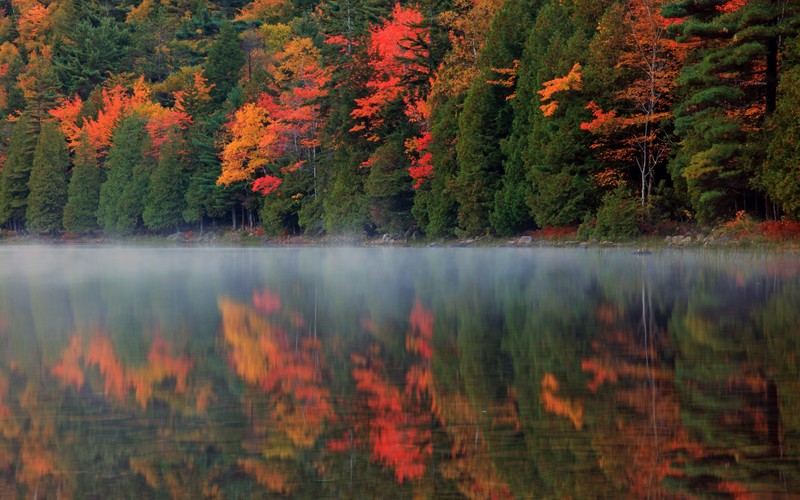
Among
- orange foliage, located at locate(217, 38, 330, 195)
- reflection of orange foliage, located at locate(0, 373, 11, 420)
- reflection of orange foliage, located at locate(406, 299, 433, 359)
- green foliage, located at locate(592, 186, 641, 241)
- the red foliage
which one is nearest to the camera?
reflection of orange foliage, located at locate(0, 373, 11, 420)

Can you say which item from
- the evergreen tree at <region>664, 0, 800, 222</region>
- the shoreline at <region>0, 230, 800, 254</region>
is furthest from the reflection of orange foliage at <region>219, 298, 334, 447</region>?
the evergreen tree at <region>664, 0, 800, 222</region>

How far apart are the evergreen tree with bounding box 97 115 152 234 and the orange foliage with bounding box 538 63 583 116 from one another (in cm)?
5255

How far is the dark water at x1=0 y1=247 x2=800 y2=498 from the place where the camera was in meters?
6.17

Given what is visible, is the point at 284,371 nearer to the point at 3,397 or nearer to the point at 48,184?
the point at 3,397

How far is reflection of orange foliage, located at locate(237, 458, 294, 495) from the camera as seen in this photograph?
6.00m

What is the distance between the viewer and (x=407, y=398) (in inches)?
343

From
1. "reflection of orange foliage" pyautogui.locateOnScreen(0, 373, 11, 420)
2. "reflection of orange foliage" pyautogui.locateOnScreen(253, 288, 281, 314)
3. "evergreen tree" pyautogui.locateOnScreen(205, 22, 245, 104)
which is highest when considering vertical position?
"evergreen tree" pyautogui.locateOnScreen(205, 22, 245, 104)

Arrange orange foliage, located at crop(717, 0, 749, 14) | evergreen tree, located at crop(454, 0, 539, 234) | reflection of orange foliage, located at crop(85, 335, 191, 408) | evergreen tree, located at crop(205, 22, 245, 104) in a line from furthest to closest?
evergreen tree, located at crop(205, 22, 245, 104) → evergreen tree, located at crop(454, 0, 539, 234) → orange foliage, located at crop(717, 0, 749, 14) → reflection of orange foliage, located at crop(85, 335, 191, 408)

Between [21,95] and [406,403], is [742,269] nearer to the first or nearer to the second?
[406,403]

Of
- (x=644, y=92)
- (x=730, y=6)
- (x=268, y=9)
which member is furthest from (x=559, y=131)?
(x=268, y=9)

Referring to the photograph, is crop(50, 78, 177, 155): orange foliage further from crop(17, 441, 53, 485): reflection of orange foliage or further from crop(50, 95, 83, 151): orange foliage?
crop(17, 441, 53, 485): reflection of orange foliage

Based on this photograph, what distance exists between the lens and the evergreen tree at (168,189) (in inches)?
3413

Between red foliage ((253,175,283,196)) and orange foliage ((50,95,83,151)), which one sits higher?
orange foliage ((50,95,83,151))

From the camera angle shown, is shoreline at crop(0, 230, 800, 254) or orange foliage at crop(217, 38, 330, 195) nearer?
shoreline at crop(0, 230, 800, 254)
